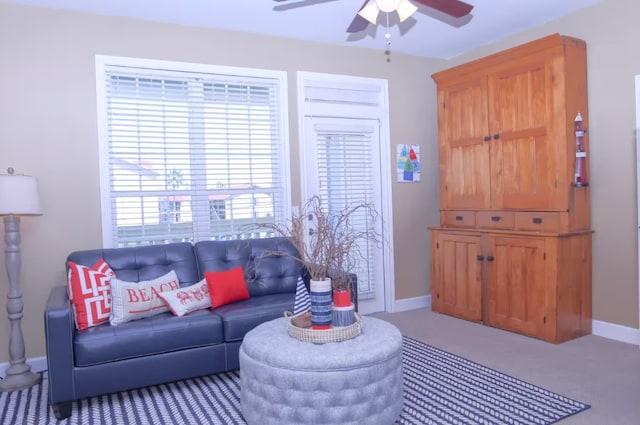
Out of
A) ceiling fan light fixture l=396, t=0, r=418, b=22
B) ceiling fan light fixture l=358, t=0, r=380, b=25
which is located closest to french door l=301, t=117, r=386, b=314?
ceiling fan light fixture l=358, t=0, r=380, b=25

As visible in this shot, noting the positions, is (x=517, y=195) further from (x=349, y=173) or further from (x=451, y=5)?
(x=451, y=5)

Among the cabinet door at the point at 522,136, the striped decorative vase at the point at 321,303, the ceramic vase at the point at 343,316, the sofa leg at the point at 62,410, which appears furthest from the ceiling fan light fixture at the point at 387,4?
the sofa leg at the point at 62,410

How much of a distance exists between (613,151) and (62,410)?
163 inches

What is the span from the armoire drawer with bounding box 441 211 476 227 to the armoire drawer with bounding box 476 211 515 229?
0.23 ft

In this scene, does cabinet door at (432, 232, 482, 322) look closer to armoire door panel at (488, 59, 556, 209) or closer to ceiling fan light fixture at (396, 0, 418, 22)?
armoire door panel at (488, 59, 556, 209)

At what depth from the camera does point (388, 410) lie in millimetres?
2293

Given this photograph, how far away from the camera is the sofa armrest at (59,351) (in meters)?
2.56

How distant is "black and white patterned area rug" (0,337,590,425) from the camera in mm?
2516

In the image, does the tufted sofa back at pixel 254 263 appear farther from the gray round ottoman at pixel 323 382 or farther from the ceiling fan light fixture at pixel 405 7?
the ceiling fan light fixture at pixel 405 7

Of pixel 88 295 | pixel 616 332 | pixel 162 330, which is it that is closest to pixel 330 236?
pixel 162 330

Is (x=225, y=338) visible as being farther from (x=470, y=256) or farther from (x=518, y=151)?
(x=518, y=151)

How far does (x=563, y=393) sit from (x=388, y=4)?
2.43 metres

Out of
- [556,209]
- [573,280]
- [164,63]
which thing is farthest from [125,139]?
[573,280]

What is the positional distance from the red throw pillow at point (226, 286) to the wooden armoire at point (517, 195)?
6.89 feet
